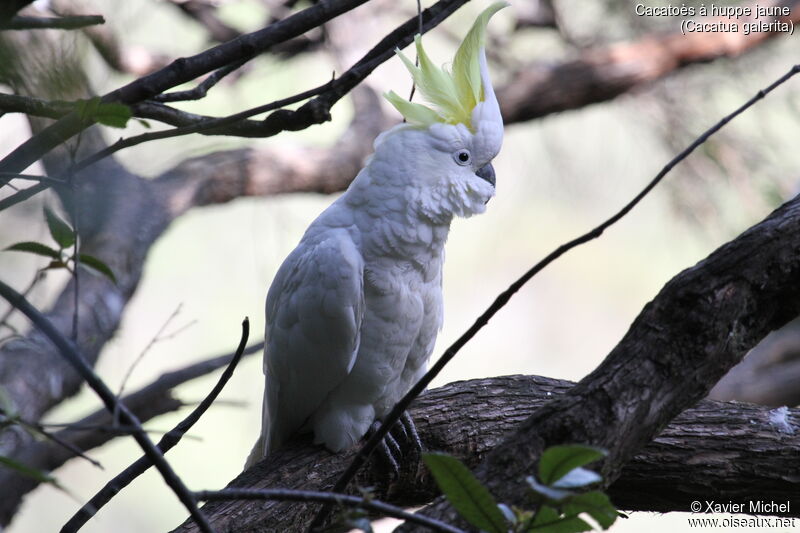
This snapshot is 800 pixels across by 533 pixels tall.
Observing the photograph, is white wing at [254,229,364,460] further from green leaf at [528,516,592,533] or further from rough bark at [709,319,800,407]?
rough bark at [709,319,800,407]

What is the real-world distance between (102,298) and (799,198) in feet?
7.27

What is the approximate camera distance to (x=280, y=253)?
3436 millimetres

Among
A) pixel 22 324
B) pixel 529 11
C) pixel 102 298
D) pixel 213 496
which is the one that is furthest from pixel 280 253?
pixel 213 496

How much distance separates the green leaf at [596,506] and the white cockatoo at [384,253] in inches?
38.6

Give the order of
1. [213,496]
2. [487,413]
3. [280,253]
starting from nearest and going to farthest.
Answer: [213,496], [487,413], [280,253]

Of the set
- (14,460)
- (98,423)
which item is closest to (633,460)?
(14,460)

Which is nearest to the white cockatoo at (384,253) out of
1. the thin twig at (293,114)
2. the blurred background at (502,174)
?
the thin twig at (293,114)

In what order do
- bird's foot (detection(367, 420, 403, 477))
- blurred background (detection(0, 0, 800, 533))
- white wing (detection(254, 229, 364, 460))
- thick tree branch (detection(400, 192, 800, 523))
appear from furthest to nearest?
blurred background (detection(0, 0, 800, 533)) → bird's foot (detection(367, 420, 403, 477)) → white wing (detection(254, 229, 364, 460)) → thick tree branch (detection(400, 192, 800, 523))

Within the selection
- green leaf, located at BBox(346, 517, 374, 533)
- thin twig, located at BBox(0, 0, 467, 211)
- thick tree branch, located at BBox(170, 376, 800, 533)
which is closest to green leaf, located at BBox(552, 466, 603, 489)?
green leaf, located at BBox(346, 517, 374, 533)

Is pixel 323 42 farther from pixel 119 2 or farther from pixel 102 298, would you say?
pixel 102 298

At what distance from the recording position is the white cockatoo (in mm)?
1720

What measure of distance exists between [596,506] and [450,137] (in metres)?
Answer: 1.10

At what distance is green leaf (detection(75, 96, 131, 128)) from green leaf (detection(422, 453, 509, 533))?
1.64 ft

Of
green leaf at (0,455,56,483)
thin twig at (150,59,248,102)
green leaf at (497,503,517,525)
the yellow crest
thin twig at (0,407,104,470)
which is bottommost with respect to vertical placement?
green leaf at (497,503,517,525)
